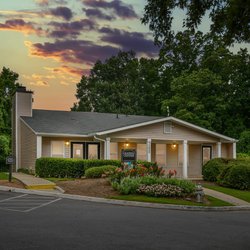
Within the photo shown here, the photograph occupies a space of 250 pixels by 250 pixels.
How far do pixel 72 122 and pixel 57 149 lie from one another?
347 cm

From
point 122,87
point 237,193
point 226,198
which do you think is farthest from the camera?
point 122,87

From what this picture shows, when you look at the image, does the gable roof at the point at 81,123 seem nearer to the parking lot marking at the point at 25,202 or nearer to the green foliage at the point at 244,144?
the green foliage at the point at 244,144

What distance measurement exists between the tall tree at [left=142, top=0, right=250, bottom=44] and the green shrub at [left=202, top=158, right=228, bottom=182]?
54.9ft

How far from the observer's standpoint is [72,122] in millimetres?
34312

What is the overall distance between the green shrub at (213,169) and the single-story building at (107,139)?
3.28m

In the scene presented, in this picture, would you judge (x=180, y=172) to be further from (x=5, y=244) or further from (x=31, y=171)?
(x=5, y=244)

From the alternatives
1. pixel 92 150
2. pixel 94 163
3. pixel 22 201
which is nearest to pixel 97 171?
pixel 94 163

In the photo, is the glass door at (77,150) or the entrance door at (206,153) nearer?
the glass door at (77,150)

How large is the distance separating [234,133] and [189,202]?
109 feet

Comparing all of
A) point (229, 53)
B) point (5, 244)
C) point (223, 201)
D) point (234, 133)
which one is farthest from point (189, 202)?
point (229, 53)

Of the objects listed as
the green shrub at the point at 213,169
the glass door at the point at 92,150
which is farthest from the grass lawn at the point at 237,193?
the glass door at the point at 92,150

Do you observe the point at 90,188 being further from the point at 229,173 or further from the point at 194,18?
the point at 194,18

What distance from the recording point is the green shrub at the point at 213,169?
28922 mm

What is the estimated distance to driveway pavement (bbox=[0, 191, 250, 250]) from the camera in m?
9.24
